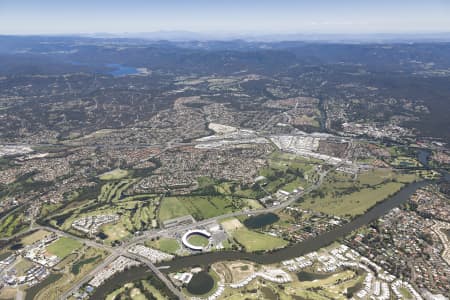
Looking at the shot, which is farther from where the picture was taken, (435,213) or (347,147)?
(347,147)

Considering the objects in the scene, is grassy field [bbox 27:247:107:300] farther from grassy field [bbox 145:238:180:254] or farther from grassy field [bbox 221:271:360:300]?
grassy field [bbox 221:271:360:300]

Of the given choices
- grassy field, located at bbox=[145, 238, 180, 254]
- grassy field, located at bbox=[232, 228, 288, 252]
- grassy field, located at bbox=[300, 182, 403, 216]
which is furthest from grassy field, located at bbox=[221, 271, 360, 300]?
grassy field, located at bbox=[300, 182, 403, 216]

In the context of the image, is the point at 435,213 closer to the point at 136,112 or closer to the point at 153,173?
the point at 153,173

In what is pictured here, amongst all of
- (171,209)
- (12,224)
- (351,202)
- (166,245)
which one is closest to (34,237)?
(12,224)

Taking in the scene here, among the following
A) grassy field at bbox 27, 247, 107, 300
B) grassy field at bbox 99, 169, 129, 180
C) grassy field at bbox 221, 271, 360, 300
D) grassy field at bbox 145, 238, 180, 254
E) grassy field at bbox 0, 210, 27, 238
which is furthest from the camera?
grassy field at bbox 99, 169, 129, 180

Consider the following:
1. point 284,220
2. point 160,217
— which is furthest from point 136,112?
point 284,220

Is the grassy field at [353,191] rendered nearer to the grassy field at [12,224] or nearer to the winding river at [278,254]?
the winding river at [278,254]
